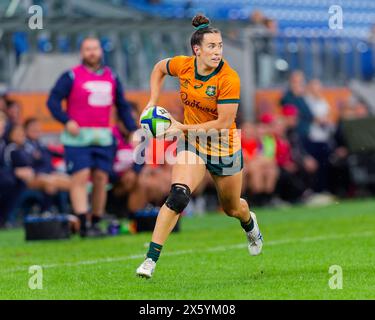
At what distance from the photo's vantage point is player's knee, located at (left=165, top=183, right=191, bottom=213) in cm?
A: 909

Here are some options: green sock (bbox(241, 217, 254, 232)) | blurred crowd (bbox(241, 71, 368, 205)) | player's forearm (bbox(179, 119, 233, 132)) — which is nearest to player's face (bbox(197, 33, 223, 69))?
player's forearm (bbox(179, 119, 233, 132))

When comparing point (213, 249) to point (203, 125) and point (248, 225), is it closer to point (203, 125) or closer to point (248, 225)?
point (248, 225)

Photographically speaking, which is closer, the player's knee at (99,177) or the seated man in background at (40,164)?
the player's knee at (99,177)

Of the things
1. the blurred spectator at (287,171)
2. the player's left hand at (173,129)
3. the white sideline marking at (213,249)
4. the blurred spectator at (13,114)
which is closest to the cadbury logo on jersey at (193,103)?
the player's left hand at (173,129)

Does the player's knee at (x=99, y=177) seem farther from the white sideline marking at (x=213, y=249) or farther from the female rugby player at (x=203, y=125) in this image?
the female rugby player at (x=203, y=125)

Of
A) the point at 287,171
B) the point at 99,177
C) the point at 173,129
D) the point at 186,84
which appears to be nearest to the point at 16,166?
the point at 99,177

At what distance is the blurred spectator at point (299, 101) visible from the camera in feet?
67.0

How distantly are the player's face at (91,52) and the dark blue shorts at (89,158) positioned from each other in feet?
3.43

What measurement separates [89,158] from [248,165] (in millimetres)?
5634

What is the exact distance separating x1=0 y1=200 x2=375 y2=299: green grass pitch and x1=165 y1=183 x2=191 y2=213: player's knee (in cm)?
58

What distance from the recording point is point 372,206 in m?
18.6

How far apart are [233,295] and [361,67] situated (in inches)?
603

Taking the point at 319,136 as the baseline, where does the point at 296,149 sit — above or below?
below

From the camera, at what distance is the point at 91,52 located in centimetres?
1394
